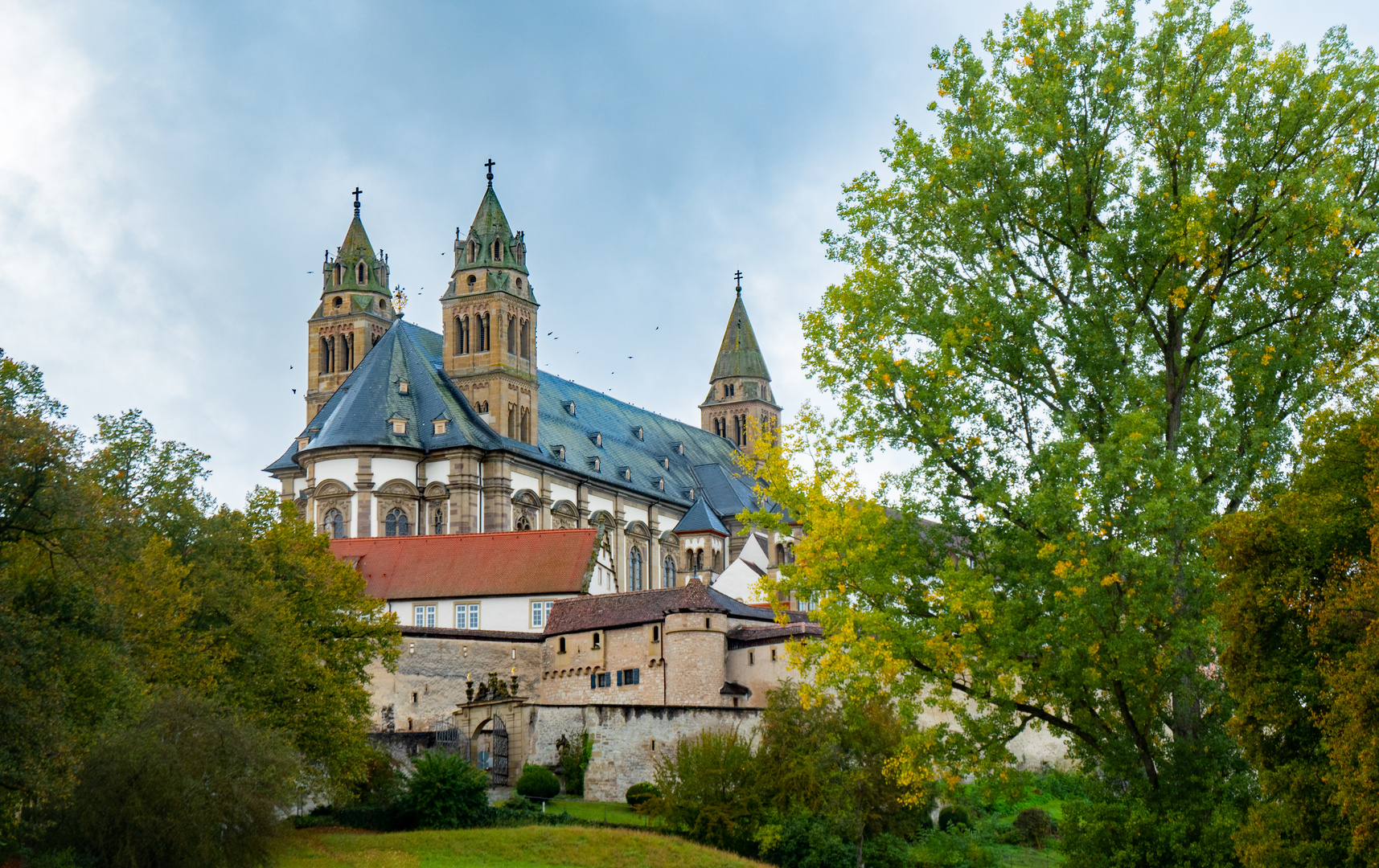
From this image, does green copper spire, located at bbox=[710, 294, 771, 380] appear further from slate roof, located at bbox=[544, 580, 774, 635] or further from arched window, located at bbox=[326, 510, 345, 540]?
slate roof, located at bbox=[544, 580, 774, 635]

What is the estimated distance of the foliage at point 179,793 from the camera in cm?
2592

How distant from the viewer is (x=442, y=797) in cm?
3753

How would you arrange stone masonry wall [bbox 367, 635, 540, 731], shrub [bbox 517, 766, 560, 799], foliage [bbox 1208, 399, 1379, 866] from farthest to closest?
stone masonry wall [bbox 367, 635, 540, 731], shrub [bbox 517, 766, 560, 799], foliage [bbox 1208, 399, 1379, 866]

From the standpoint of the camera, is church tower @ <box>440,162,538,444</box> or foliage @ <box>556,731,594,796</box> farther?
church tower @ <box>440,162,538,444</box>

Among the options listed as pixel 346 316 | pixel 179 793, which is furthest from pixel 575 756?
pixel 346 316

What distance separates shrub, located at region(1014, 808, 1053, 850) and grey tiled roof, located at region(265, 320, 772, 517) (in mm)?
20705

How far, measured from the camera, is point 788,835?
122 feet

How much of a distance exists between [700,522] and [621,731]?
4287 centimetres

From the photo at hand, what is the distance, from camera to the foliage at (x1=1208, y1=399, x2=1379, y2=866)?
17641 mm

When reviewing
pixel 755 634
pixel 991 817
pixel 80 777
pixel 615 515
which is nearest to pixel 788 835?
pixel 991 817

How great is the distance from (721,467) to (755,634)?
56.0m

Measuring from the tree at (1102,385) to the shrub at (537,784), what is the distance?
22870 mm

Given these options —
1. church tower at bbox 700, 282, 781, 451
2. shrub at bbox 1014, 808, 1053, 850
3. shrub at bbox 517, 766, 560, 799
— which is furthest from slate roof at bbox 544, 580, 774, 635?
church tower at bbox 700, 282, 781, 451

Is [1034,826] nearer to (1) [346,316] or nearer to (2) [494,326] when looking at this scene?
(2) [494,326]
